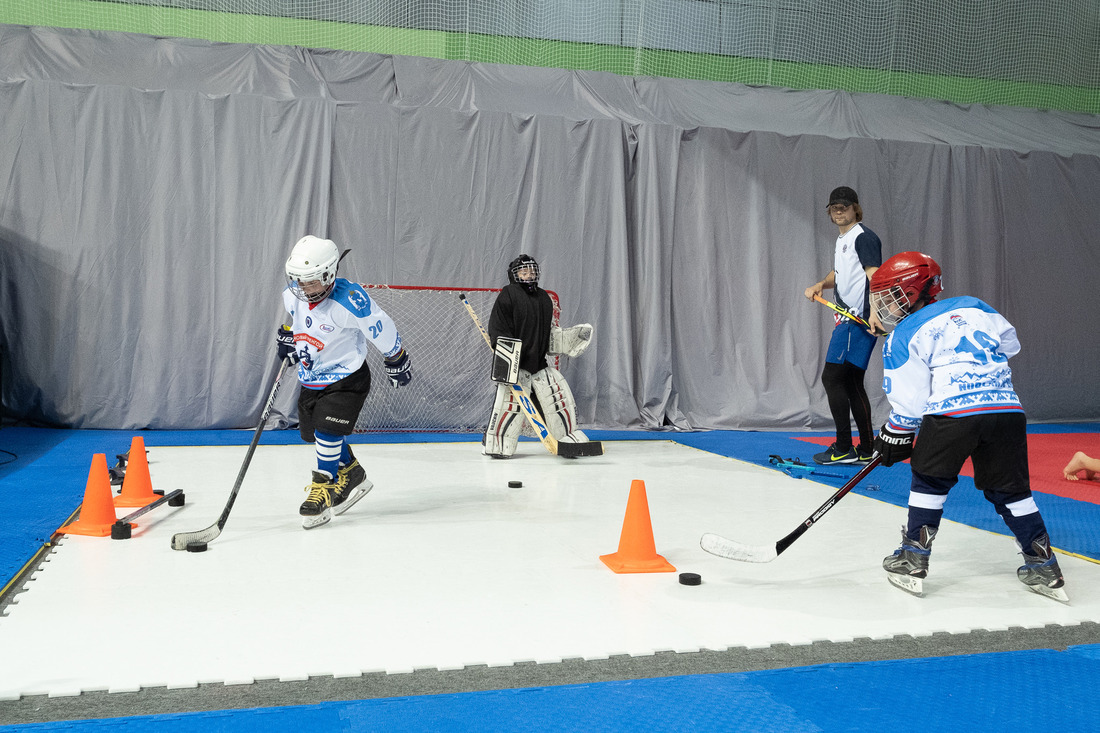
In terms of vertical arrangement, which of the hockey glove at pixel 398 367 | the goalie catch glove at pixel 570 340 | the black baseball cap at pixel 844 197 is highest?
the black baseball cap at pixel 844 197

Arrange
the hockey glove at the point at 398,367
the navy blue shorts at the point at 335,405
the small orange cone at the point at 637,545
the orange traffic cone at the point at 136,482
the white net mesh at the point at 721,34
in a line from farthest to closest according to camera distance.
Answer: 1. the white net mesh at the point at 721,34
2. the hockey glove at the point at 398,367
3. the orange traffic cone at the point at 136,482
4. the navy blue shorts at the point at 335,405
5. the small orange cone at the point at 637,545

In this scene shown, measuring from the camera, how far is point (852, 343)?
6.23 meters

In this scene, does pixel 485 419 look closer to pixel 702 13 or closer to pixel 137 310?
pixel 137 310

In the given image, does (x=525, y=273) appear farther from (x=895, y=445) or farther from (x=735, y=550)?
(x=895, y=445)

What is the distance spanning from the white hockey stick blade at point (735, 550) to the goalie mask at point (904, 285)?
37.4 inches

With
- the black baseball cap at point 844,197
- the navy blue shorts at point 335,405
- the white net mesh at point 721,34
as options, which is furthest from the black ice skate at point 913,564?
the white net mesh at point 721,34

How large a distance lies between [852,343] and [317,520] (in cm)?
383

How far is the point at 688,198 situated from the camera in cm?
893

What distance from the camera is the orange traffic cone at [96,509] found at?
12.7 ft

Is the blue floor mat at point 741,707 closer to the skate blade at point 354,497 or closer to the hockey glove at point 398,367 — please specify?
the skate blade at point 354,497

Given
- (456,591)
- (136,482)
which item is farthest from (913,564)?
(136,482)

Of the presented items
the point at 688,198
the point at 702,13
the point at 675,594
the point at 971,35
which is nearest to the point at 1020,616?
the point at 675,594

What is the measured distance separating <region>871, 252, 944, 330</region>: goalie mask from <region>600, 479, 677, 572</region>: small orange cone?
3.70ft

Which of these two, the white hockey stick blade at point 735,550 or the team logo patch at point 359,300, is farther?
the team logo patch at point 359,300
